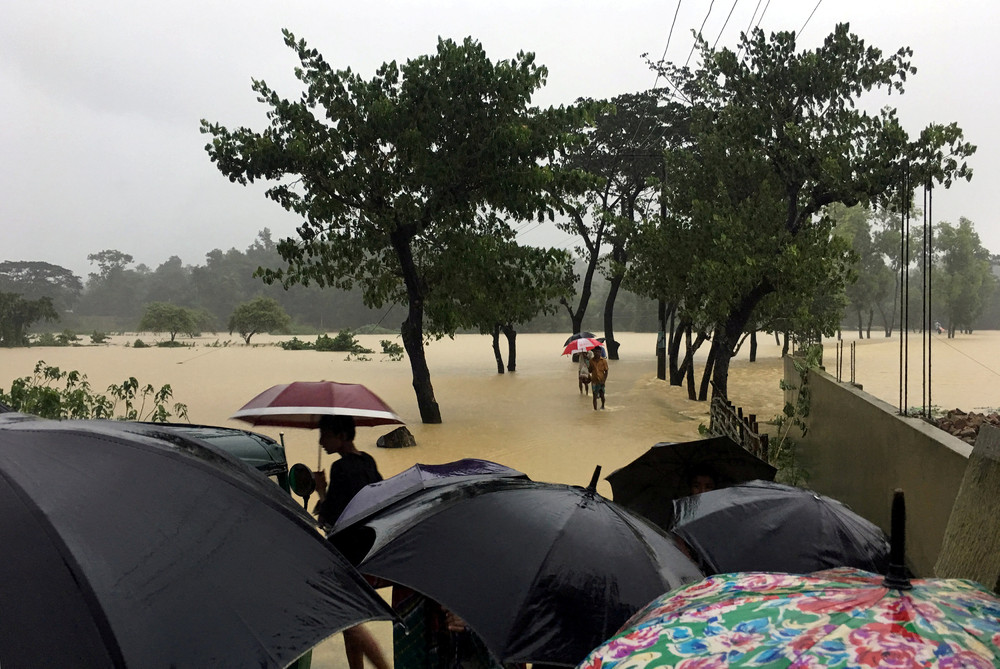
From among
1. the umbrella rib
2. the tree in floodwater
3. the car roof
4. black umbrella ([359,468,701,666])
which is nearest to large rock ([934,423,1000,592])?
black umbrella ([359,468,701,666])

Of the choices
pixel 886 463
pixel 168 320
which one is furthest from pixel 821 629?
pixel 168 320

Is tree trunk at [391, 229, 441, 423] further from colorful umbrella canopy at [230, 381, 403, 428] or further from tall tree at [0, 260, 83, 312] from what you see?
tall tree at [0, 260, 83, 312]

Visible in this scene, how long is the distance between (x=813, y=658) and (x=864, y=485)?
22.8 ft

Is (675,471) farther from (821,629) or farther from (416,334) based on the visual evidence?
(416,334)

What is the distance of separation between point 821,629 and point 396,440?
1252cm

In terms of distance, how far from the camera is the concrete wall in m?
5.27

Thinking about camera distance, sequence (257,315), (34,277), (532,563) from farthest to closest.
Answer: (34,277) → (257,315) → (532,563)

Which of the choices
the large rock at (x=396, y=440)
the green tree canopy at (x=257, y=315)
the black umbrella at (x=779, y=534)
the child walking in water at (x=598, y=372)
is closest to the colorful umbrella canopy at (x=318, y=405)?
the black umbrella at (x=779, y=534)

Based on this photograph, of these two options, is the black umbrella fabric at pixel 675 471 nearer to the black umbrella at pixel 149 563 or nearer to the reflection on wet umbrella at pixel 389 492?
the reflection on wet umbrella at pixel 389 492

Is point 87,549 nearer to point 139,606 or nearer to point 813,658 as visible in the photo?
point 139,606

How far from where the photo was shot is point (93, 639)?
1.60 meters

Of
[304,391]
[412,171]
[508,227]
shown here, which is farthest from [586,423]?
[304,391]

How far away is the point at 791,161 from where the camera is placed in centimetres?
1357

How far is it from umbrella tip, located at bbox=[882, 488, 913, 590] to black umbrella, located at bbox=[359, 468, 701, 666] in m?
1.06
